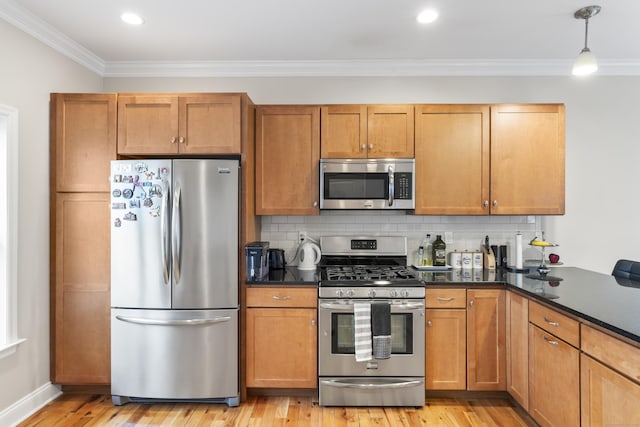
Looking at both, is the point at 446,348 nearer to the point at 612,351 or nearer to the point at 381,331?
the point at 381,331

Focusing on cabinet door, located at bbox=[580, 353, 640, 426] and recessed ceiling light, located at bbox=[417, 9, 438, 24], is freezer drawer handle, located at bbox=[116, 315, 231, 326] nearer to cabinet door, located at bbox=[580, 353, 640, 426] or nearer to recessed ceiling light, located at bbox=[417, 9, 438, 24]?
cabinet door, located at bbox=[580, 353, 640, 426]

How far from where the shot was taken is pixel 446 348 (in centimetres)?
279

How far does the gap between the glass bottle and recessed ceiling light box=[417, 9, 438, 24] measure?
178 centimetres

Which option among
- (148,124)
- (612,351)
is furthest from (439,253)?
(148,124)

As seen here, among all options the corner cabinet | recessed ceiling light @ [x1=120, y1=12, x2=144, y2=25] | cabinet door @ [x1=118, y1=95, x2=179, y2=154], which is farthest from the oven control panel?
recessed ceiling light @ [x1=120, y1=12, x2=144, y2=25]

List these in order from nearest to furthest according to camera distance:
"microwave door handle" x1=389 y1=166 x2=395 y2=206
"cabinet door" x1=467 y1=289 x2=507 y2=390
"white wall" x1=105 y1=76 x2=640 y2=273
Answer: "cabinet door" x1=467 y1=289 x2=507 y2=390 < "microwave door handle" x1=389 y1=166 x2=395 y2=206 < "white wall" x1=105 y1=76 x2=640 y2=273

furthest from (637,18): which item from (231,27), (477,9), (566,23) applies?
(231,27)

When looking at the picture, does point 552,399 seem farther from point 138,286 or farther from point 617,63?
point 617,63

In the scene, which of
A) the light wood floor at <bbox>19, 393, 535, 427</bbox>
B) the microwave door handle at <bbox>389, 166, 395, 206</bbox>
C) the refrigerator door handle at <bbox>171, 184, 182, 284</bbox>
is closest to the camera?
the light wood floor at <bbox>19, 393, 535, 427</bbox>

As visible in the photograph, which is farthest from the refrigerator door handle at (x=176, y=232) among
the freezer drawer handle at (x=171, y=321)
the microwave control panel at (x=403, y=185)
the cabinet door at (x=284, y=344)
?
the microwave control panel at (x=403, y=185)

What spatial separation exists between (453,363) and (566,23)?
259cm

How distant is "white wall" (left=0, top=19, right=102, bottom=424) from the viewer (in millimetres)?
2480

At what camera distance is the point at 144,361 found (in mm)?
2729

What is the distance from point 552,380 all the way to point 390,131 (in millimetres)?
2057
